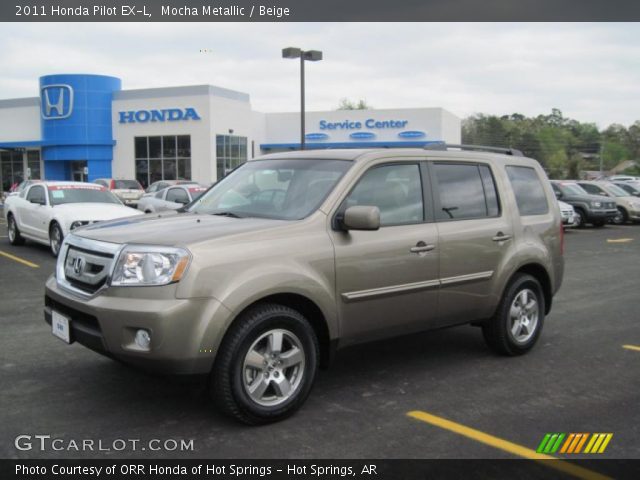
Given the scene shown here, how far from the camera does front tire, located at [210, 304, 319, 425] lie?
164 inches

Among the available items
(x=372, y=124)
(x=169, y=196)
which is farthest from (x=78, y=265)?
(x=372, y=124)

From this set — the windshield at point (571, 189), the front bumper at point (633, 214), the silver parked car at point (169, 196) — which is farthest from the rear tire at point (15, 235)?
the front bumper at point (633, 214)

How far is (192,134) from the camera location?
40469mm

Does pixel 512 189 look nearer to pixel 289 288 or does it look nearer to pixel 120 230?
pixel 289 288

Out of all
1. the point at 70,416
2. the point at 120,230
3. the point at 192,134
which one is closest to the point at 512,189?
the point at 120,230

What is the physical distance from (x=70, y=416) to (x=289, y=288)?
1729mm

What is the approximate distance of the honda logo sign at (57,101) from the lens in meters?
41.4

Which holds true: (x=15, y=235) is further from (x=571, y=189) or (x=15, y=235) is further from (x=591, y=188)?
(x=591, y=188)

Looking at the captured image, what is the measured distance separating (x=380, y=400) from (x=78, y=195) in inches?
411

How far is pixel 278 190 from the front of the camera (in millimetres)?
5172

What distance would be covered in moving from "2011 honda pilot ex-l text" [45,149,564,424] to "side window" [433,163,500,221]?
0.04ft

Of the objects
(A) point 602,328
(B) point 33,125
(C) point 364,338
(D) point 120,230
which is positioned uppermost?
→ (B) point 33,125

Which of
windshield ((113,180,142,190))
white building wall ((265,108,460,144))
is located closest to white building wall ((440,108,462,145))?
white building wall ((265,108,460,144))
